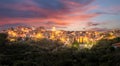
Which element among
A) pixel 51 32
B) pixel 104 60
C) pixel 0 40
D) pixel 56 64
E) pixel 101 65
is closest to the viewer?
pixel 101 65

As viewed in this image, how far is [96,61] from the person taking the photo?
16172 millimetres

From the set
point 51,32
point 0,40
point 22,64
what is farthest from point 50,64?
point 51,32

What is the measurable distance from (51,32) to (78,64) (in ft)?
219

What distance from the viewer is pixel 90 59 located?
54.7 feet

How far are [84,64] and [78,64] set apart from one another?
38 cm

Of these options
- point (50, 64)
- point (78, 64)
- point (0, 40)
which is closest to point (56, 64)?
point (50, 64)

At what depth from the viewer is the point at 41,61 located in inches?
619

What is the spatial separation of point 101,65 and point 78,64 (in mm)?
1719

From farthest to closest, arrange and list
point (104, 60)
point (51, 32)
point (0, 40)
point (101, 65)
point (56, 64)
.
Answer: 1. point (51, 32)
2. point (0, 40)
3. point (104, 60)
4. point (56, 64)
5. point (101, 65)

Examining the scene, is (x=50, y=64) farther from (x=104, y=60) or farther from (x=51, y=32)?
(x=51, y=32)

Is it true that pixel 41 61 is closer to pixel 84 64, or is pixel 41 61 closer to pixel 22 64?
pixel 22 64

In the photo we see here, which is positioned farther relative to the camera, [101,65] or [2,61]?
[2,61]

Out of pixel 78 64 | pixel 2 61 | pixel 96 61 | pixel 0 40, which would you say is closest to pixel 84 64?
pixel 78 64

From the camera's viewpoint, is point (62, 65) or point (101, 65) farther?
point (62, 65)
